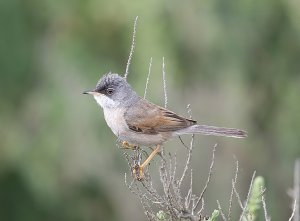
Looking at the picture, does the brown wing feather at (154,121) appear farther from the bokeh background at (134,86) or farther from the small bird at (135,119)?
the bokeh background at (134,86)

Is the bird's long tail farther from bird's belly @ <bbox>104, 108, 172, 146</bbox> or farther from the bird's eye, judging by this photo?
the bird's eye

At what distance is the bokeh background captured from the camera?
9.85 metres

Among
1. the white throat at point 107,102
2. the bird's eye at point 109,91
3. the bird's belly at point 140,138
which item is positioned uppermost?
Answer: the bird's eye at point 109,91

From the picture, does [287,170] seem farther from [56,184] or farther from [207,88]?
[56,184]

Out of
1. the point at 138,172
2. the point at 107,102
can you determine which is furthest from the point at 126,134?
the point at 138,172

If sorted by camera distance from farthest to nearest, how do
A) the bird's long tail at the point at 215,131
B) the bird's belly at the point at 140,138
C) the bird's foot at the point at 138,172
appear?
the bird's belly at the point at 140,138 < the bird's long tail at the point at 215,131 < the bird's foot at the point at 138,172

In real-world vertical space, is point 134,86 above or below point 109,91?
below

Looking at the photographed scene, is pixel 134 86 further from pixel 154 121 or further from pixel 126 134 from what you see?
pixel 126 134

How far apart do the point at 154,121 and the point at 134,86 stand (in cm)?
310

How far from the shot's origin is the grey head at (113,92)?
625cm

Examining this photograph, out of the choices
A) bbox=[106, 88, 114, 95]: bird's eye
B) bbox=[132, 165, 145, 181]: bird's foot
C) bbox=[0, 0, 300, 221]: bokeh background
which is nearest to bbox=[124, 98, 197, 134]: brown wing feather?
bbox=[106, 88, 114, 95]: bird's eye

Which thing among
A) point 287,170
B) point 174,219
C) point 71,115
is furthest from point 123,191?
point 174,219

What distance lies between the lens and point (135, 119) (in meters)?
6.44

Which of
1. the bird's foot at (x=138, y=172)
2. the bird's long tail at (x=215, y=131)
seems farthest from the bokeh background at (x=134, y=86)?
the bird's foot at (x=138, y=172)
